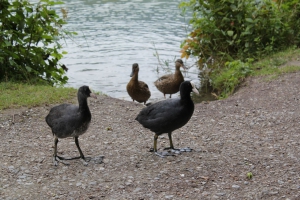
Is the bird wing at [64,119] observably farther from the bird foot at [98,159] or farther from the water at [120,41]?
the water at [120,41]

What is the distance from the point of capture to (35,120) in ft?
27.7

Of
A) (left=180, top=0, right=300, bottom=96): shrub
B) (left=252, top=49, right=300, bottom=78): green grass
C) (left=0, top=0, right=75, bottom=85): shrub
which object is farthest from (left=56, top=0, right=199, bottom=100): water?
(left=252, top=49, right=300, bottom=78): green grass

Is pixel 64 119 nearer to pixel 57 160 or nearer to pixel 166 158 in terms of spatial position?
pixel 57 160

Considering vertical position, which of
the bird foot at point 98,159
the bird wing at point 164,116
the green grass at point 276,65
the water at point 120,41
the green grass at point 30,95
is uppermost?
A: the bird wing at point 164,116

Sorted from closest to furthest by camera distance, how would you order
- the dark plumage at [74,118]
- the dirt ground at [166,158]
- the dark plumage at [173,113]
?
1. the dirt ground at [166,158]
2. the dark plumage at [74,118]
3. the dark plumage at [173,113]

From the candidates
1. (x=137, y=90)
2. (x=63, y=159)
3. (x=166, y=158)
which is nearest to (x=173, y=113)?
(x=166, y=158)

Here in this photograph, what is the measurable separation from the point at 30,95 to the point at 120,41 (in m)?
7.25

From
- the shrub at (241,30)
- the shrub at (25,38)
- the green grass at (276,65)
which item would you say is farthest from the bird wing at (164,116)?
the shrub at (241,30)

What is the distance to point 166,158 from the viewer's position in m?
6.60

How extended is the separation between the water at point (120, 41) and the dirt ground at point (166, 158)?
3.66 metres

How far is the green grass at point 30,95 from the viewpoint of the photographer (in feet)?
29.9

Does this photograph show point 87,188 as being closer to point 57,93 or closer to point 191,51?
point 57,93

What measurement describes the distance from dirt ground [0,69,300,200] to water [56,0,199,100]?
3.66m

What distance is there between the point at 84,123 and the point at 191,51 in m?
8.16
